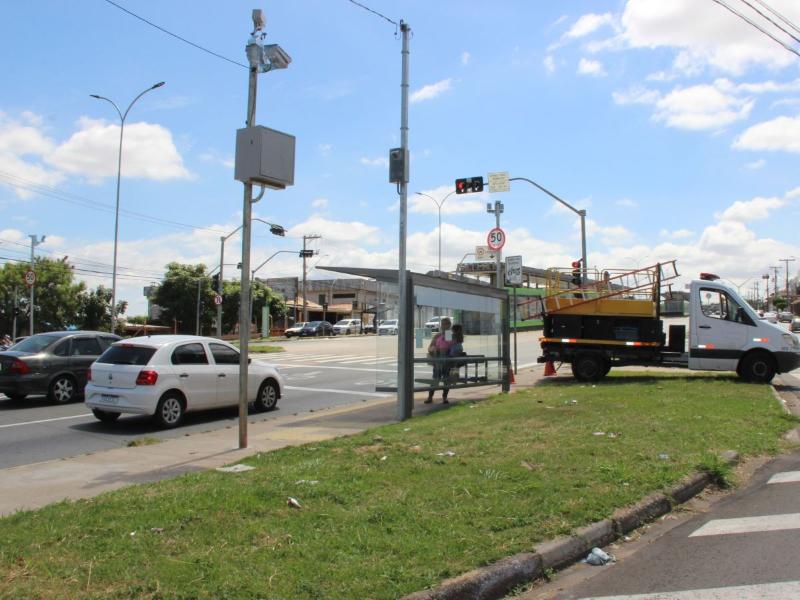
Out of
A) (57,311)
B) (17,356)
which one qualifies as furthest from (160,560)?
(57,311)

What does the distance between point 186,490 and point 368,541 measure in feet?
7.48

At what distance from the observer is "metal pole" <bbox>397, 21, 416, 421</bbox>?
39.4ft

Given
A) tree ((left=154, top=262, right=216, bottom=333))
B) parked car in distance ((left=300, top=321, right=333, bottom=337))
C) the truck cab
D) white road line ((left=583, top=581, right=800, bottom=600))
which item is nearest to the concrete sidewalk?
white road line ((left=583, top=581, right=800, bottom=600))

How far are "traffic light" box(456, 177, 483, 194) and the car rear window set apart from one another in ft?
35.9

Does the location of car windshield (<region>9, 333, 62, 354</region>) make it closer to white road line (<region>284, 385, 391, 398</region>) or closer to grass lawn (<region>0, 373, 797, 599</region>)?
white road line (<region>284, 385, 391, 398</region>)

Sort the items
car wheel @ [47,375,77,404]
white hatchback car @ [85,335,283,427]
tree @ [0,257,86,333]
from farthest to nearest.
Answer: tree @ [0,257,86,333], car wheel @ [47,375,77,404], white hatchback car @ [85,335,283,427]

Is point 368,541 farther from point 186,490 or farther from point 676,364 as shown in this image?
point 676,364

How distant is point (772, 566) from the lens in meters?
4.57

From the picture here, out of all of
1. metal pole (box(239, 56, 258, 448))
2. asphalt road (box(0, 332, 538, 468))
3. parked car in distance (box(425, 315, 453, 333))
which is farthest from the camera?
parked car in distance (box(425, 315, 453, 333))

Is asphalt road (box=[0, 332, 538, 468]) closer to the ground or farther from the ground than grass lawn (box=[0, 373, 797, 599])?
closer to the ground

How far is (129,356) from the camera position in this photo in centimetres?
1151

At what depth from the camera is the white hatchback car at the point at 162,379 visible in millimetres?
11164

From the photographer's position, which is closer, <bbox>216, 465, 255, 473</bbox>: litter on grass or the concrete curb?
the concrete curb

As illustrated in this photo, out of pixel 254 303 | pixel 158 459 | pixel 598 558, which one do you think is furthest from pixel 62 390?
pixel 254 303
